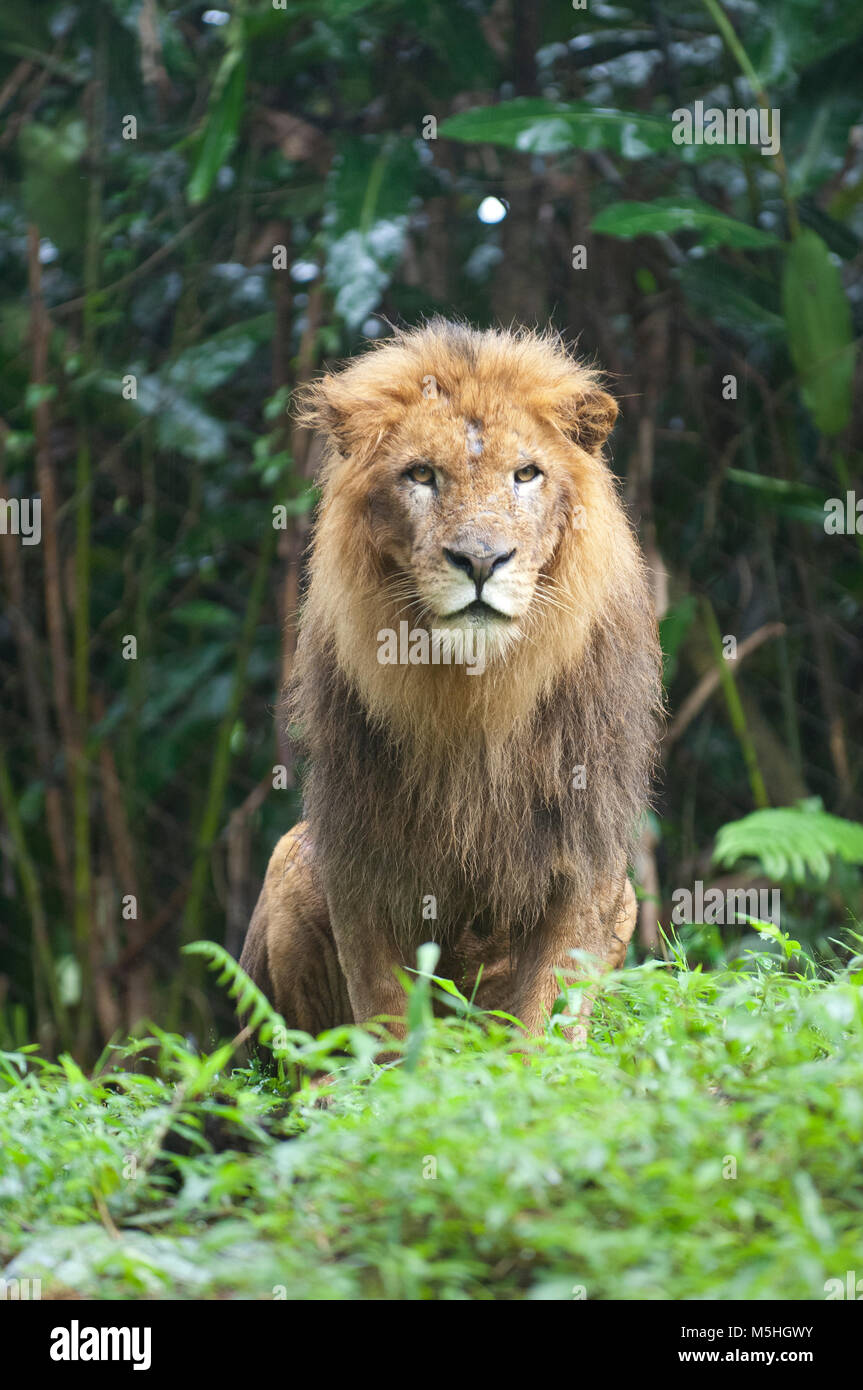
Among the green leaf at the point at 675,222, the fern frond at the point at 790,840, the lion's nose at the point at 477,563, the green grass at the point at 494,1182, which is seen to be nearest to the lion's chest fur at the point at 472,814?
the lion's nose at the point at 477,563

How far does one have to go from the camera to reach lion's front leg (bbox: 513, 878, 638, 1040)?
3.44m

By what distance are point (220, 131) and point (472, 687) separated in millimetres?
3267

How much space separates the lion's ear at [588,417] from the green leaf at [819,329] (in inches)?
103

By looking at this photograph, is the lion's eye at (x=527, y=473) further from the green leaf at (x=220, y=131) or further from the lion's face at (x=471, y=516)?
the green leaf at (x=220, y=131)

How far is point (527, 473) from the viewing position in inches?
135

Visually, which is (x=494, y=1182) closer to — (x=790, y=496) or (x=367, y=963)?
(x=367, y=963)

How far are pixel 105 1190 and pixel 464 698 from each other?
4.98 ft

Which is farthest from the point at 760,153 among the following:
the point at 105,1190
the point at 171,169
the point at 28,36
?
the point at 105,1190

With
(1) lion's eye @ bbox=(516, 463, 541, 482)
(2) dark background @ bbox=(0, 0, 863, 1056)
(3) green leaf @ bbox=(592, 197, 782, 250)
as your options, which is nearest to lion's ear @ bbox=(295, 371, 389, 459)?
(1) lion's eye @ bbox=(516, 463, 541, 482)

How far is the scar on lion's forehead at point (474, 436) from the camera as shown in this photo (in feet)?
11.0

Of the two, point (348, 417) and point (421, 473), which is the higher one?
point (348, 417)

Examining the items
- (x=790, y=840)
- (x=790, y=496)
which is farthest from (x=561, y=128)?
(x=790, y=840)

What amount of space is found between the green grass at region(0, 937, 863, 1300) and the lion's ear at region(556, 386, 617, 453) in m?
1.63
